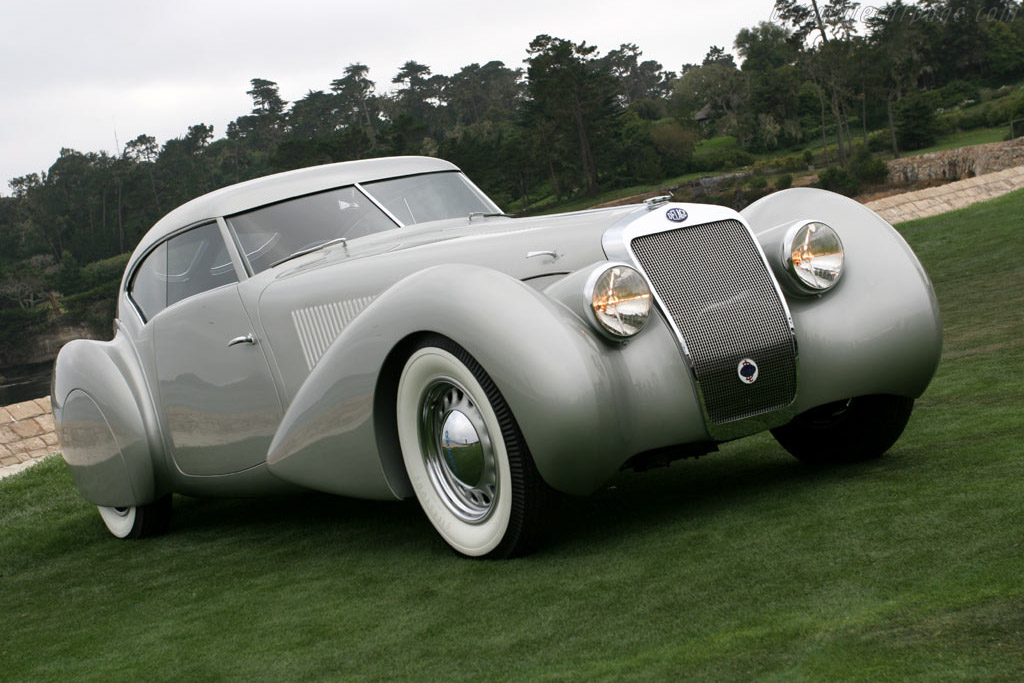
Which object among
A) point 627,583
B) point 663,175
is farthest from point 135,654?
point 663,175

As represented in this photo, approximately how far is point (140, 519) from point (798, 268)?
3.61 m

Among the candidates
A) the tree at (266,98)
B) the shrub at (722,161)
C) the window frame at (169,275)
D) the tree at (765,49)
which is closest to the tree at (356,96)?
the tree at (266,98)

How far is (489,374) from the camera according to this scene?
3.49m

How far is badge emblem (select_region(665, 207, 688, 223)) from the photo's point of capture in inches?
154

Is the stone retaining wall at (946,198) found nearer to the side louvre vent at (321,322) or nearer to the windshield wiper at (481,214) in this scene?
the windshield wiper at (481,214)

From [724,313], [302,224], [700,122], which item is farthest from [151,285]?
[700,122]

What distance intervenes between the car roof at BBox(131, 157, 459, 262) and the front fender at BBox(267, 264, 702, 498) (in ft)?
4.72

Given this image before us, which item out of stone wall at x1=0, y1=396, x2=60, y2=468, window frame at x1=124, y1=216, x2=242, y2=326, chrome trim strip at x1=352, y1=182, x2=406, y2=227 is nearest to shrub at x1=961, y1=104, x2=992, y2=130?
stone wall at x1=0, y1=396, x2=60, y2=468

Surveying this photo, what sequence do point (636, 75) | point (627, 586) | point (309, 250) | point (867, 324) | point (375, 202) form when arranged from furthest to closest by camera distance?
point (636, 75) → point (375, 202) → point (309, 250) → point (867, 324) → point (627, 586)

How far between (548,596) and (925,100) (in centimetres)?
6732

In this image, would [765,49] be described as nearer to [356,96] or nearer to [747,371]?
[356,96]

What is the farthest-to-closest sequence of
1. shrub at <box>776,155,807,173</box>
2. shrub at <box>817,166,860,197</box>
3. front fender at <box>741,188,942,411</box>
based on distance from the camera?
shrub at <box>776,155,807,173</box> → shrub at <box>817,166,860,197</box> → front fender at <box>741,188,942,411</box>

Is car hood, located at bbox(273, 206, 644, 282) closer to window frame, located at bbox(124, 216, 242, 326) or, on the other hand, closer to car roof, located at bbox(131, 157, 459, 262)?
window frame, located at bbox(124, 216, 242, 326)

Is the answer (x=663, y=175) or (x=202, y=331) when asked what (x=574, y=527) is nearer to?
(x=202, y=331)
